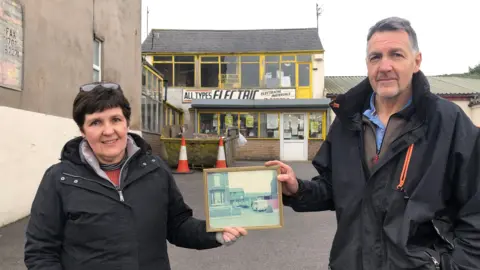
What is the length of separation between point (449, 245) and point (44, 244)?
Result: 6.23 feet

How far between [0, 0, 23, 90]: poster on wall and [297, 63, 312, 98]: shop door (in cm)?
1755

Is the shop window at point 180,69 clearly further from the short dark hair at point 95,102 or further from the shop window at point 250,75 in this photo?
the short dark hair at point 95,102

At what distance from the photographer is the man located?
1.76 metres

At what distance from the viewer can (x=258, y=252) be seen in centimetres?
516

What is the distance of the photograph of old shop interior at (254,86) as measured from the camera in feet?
70.5

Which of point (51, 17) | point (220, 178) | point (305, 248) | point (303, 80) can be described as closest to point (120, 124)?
point (220, 178)

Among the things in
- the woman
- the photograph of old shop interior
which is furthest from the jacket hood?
the photograph of old shop interior

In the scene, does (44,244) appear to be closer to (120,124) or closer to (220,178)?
(120,124)

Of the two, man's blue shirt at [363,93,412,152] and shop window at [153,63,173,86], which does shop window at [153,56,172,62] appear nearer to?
shop window at [153,63,173,86]

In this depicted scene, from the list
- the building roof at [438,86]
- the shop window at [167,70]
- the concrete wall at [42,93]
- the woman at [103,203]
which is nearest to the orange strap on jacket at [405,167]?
the woman at [103,203]

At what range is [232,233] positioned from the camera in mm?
2207

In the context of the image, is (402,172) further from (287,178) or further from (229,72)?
(229,72)

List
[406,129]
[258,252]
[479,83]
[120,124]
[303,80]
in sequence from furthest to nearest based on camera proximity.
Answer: [479,83] → [303,80] → [258,252] → [120,124] → [406,129]

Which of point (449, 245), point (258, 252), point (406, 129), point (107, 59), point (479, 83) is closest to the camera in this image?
point (449, 245)
